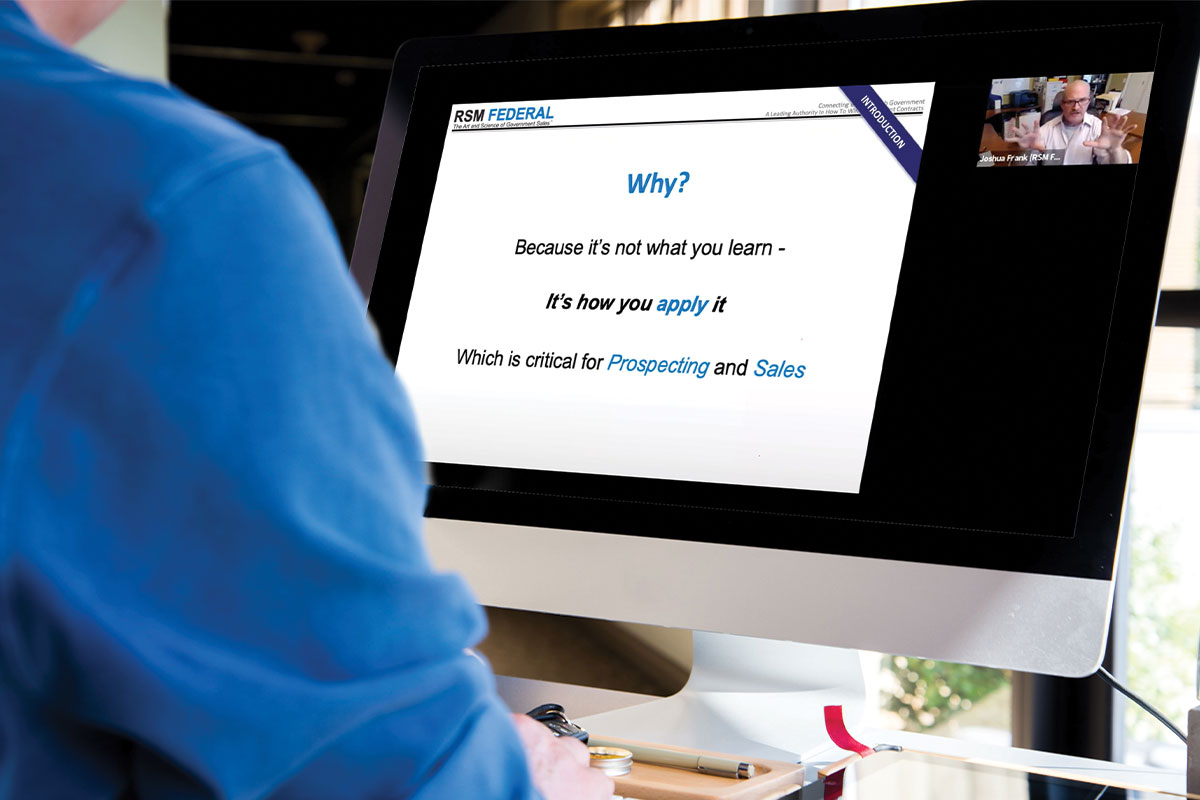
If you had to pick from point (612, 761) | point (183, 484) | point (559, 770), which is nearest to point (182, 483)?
point (183, 484)

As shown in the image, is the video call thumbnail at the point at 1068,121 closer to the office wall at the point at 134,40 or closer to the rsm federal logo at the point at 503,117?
the rsm federal logo at the point at 503,117

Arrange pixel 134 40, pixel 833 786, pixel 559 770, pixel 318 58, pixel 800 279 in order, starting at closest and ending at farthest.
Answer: pixel 559 770
pixel 833 786
pixel 800 279
pixel 134 40
pixel 318 58

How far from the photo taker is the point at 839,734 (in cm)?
66

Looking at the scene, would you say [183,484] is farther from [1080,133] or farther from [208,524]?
[1080,133]

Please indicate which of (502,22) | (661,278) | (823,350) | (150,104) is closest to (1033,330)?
(823,350)

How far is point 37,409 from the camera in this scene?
0.85ft

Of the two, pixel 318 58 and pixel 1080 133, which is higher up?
pixel 318 58

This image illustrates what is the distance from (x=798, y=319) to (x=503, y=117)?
10.9 inches

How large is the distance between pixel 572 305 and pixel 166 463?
49cm

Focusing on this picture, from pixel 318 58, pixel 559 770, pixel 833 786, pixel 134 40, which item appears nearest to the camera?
pixel 559 770

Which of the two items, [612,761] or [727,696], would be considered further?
[727,696]

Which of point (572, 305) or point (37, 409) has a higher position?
point (572, 305)

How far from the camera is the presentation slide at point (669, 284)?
2.17 feet

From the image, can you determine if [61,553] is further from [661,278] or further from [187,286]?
[661,278]
